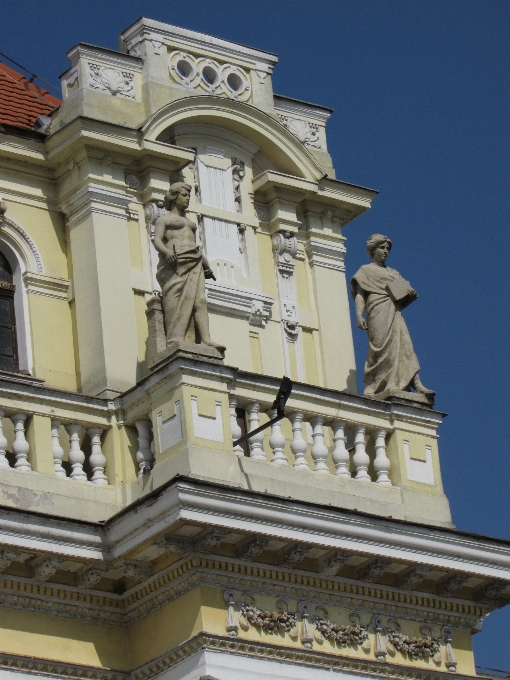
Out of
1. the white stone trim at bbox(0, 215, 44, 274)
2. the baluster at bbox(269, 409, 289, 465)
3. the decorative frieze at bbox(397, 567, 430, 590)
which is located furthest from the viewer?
the white stone trim at bbox(0, 215, 44, 274)

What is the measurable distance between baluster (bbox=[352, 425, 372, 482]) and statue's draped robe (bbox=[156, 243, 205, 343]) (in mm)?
1753

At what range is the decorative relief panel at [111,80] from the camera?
869 inches

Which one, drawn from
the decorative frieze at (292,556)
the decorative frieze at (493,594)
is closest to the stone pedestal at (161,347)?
the decorative frieze at (292,556)

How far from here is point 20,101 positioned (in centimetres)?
2323

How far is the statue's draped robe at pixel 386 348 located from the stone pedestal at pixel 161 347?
1941 mm

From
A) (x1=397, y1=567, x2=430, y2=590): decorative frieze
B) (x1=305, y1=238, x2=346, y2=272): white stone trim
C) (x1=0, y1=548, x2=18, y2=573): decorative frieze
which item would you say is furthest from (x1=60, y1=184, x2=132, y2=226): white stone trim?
(x1=397, y1=567, x2=430, y2=590): decorative frieze

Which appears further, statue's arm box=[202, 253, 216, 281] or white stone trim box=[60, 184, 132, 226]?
white stone trim box=[60, 184, 132, 226]

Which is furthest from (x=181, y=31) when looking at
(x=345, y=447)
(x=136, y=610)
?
(x=136, y=610)

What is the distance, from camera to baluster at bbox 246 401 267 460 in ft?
65.2

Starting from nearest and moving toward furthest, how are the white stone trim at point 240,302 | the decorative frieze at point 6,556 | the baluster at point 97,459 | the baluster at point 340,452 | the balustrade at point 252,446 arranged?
the decorative frieze at point 6,556 < the balustrade at point 252,446 < the baluster at point 97,459 < the baluster at point 340,452 < the white stone trim at point 240,302

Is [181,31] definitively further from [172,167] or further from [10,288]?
[10,288]

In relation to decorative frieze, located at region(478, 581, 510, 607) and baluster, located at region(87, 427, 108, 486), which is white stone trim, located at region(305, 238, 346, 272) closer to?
baluster, located at region(87, 427, 108, 486)

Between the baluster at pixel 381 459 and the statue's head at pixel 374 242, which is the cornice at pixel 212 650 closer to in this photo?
the baluster at pixel 381 459

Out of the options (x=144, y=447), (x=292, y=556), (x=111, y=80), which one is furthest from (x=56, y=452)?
(x=111, y=80)
